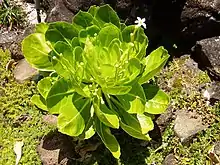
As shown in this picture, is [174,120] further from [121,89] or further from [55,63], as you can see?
[55,63]

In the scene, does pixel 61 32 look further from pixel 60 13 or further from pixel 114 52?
pixel 60 13

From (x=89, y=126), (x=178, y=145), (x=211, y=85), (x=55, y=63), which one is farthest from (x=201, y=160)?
(x=55, y=63)

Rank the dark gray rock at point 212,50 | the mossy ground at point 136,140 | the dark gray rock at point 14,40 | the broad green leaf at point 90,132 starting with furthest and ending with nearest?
1. the dark gray rock at point 14,40
2. the dark gray rock at point 212,50
3. the mossy ground at point 136,140
4. the broad green leaf at point 90,132

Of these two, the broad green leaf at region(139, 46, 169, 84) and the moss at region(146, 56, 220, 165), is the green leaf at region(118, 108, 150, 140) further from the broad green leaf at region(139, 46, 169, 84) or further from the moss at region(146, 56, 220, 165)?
the moss at region(146, 56, 220, 165)

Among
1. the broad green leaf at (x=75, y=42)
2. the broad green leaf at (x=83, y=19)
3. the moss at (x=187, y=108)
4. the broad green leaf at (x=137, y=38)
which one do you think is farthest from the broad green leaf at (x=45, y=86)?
the moss at (x=187, y=108)

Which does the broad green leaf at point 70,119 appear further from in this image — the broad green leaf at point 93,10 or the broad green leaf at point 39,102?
the broad green leaf at point 93,10

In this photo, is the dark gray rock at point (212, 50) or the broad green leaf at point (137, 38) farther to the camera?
the dark gray rock at point (212, 50)

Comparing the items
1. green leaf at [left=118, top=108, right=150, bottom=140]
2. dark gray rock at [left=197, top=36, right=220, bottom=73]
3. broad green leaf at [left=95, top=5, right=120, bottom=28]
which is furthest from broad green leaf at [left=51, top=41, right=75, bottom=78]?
dark gray rock at [left=197, top=36, right=220, bottom=73]
